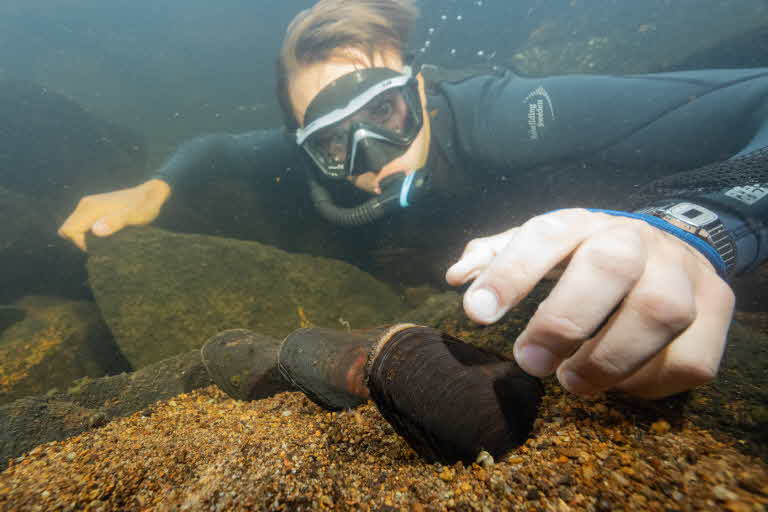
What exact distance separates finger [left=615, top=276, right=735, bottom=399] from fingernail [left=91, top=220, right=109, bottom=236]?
18.4 ft

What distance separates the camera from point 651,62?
30.1 feet

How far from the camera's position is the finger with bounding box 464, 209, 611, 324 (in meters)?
0.85

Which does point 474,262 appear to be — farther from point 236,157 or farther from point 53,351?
point 236,157

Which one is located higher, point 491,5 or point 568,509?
point 491,5

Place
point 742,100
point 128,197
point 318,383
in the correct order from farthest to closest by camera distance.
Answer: point 128,197 → point 742,100 → point 318,383

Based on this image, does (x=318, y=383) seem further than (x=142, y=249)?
No

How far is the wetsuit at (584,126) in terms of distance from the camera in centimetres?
295

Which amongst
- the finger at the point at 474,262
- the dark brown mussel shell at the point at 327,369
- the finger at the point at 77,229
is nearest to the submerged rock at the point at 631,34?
the finger at the point at 474,262

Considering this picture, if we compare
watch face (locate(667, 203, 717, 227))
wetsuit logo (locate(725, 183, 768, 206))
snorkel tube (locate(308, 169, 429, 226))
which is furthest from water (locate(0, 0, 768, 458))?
watch face (locate(667, 203, 717, 227))

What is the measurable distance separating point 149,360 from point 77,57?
82.9ft

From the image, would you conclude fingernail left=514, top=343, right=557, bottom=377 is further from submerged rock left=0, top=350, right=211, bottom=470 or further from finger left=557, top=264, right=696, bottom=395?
submerged rock left=0, top=350, right=211, bottom=470

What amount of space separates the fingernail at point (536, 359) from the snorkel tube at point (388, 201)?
10.2 ft

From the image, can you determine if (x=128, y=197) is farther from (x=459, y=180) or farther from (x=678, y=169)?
(x=678, y=169)

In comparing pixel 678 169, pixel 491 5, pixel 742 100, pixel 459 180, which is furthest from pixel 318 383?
pixel 491 5
